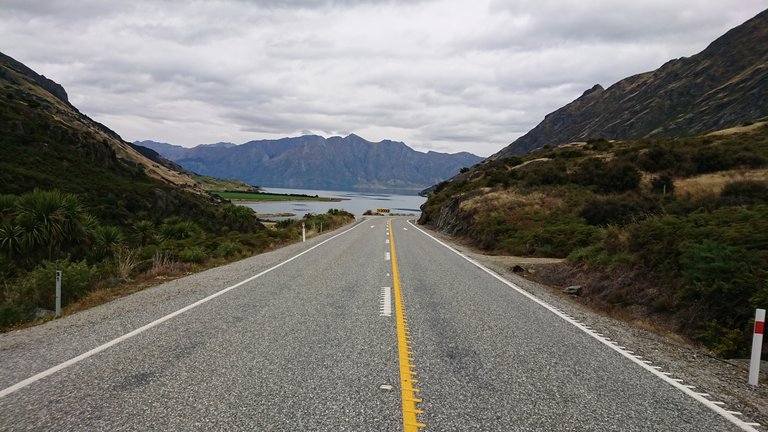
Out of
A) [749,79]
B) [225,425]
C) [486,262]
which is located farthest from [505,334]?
[749,79]

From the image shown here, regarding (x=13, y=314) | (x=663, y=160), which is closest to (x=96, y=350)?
(x=13, y=314)

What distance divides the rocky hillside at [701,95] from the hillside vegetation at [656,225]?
7602 cm

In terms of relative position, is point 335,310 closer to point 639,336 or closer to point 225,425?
point 225,425

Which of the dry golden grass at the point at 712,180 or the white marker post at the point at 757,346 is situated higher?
the dry golden grass at the point at 712,180

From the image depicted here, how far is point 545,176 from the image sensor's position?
35.1 metres

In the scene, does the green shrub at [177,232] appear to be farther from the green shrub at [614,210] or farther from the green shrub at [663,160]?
the green shrub at [663,160]

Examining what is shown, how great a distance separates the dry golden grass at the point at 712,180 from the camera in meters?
22.9

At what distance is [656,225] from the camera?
11242mm

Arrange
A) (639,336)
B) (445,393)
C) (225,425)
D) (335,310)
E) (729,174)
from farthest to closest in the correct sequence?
(729,174)
(335,310)
(639,336)
(445,393)
(225,425)

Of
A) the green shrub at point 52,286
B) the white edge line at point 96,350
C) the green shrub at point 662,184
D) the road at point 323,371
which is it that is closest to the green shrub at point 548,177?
the green shrub at point 662,184

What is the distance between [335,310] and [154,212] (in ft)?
153

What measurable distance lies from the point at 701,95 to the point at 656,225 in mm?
156824

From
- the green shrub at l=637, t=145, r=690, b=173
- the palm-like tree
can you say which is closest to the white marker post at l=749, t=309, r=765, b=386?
the palm-like tree

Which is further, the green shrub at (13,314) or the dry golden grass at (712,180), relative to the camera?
the dry golden grass at (712,180)
